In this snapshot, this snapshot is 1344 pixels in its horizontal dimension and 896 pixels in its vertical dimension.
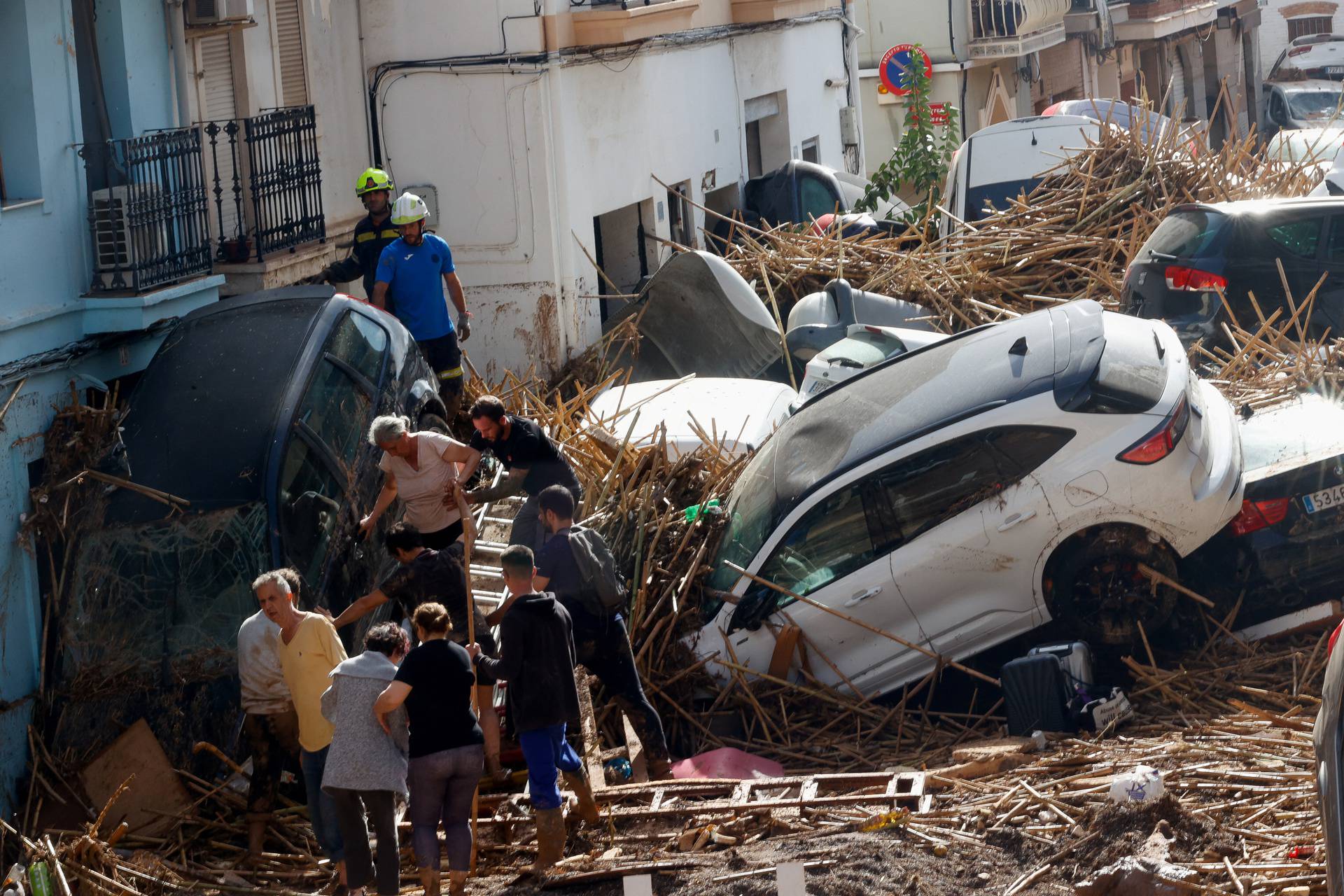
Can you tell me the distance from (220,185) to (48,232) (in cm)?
253

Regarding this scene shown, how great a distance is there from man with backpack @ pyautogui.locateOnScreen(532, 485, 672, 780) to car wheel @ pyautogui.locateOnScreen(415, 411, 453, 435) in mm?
2195

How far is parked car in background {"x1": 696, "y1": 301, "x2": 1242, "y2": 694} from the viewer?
8766 mm

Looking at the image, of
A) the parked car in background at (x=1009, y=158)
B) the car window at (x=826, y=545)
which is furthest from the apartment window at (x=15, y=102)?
the parked car in background at (x=1009, y=158)

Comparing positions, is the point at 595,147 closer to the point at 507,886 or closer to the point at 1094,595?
the point at 1094,595

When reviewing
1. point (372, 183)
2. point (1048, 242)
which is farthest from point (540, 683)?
point (1048, 242)

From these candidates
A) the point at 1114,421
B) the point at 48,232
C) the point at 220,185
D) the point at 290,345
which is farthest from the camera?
the point at 220,185

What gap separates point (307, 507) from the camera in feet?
29.4

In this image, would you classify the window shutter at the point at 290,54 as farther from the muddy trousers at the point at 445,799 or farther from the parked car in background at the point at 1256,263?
the muddy trousers at the point at 445,799

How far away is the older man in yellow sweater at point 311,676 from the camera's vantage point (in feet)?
24.3

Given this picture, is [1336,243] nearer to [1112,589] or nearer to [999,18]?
[1112,589]

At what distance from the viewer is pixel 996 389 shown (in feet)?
29.6

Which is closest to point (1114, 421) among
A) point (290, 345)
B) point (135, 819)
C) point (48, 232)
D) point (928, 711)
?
point (928, 711)

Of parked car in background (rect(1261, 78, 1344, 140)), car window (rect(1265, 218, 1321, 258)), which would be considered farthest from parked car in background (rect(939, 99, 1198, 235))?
parked car in background (rect(1261, 78, 1344, 140))

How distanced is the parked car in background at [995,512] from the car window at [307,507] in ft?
6.92
